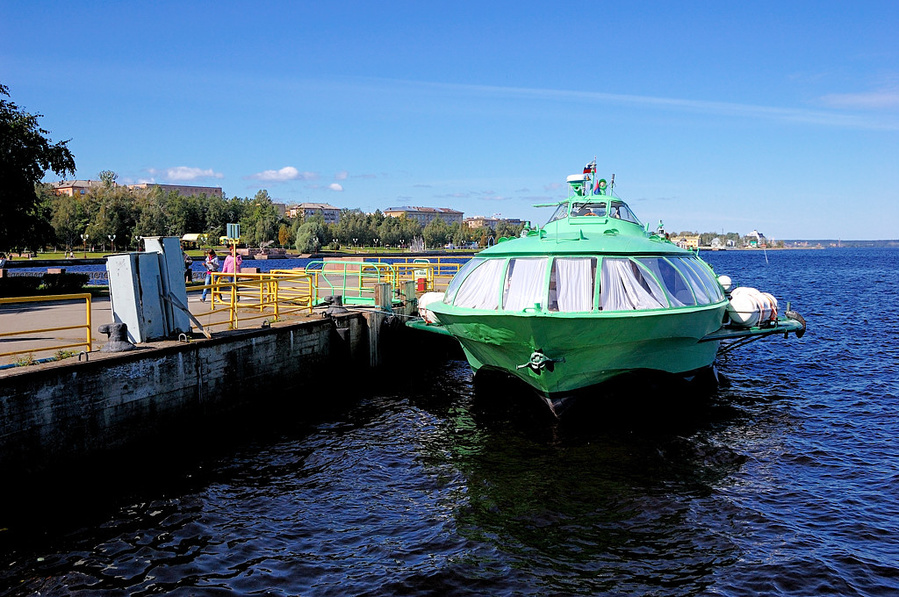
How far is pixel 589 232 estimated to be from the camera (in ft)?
53.0

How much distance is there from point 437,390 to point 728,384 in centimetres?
829

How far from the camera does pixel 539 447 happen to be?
12797mm

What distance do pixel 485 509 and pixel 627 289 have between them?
524 cm

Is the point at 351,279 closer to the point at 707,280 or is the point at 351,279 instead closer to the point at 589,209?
the point at 589,209

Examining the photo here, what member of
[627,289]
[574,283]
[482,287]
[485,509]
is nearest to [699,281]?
[627,289]

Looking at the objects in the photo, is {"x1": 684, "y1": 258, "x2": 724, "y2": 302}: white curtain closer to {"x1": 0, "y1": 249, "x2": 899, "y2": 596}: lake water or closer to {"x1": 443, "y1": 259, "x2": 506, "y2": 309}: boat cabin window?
{"x1": 0, "y1": 249, "x2": 899, "y2": 596}: lake water

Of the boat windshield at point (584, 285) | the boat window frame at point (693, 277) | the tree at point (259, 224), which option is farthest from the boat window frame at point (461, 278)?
the tree at point (259, 224)

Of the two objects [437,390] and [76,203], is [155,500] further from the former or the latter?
[76,203]

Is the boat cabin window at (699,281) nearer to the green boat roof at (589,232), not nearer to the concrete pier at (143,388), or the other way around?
the green boat roof at (589,232)

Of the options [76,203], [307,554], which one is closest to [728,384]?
[307,554]

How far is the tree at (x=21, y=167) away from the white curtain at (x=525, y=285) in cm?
2009

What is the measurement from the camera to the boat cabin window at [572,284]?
12836mm

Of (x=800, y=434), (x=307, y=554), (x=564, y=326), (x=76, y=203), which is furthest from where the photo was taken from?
(x=76, y=203)

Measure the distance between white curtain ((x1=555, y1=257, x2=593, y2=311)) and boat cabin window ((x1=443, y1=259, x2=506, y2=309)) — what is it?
1338 mm
